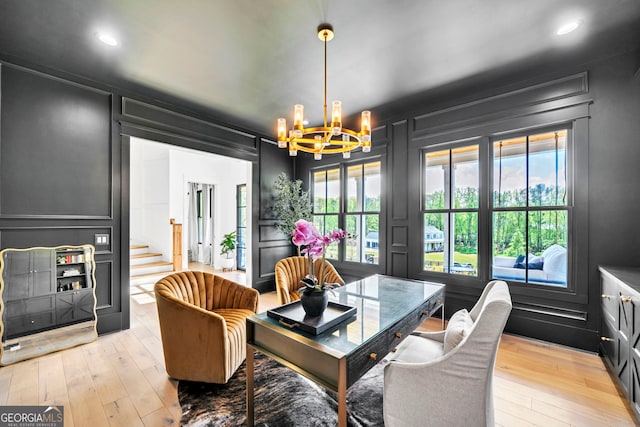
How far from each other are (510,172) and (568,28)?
147cm

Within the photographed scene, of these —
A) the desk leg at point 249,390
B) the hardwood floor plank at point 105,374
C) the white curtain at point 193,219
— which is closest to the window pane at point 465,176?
the desk leg at point 249,390

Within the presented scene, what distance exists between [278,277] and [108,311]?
208 cm

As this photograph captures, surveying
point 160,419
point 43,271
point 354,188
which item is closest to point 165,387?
point 160,419

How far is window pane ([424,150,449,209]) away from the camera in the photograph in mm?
3697

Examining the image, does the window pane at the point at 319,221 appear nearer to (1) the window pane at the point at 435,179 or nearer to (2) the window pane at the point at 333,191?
(2) the window pane at the point at 333,191

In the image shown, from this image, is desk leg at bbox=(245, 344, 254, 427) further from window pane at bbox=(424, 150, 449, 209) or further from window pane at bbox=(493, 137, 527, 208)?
window pane at bbox=(493, 137, 527, 208)

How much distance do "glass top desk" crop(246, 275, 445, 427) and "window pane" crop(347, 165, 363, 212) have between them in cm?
255

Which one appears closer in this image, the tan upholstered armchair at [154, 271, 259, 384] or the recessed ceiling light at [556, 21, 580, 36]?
the tan upholstered armchair at [154, 271, 259, 384]

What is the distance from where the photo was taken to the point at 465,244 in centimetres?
351

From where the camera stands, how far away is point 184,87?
10.5ft

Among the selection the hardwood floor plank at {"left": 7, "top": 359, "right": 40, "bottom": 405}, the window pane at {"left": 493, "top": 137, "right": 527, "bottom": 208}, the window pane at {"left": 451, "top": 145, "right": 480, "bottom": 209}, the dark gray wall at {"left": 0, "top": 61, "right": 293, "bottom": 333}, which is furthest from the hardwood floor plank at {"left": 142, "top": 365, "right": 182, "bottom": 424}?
the window pane at {"left": 493, "top": 137, "right": 527, "bottom": 208}

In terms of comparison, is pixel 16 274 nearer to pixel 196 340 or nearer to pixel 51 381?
pixel 51 381

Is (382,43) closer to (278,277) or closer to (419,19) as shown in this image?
(419,19)

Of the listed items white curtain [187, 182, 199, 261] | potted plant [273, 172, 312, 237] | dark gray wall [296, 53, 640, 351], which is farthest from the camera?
white curtain [187, 182, 199, 261]
